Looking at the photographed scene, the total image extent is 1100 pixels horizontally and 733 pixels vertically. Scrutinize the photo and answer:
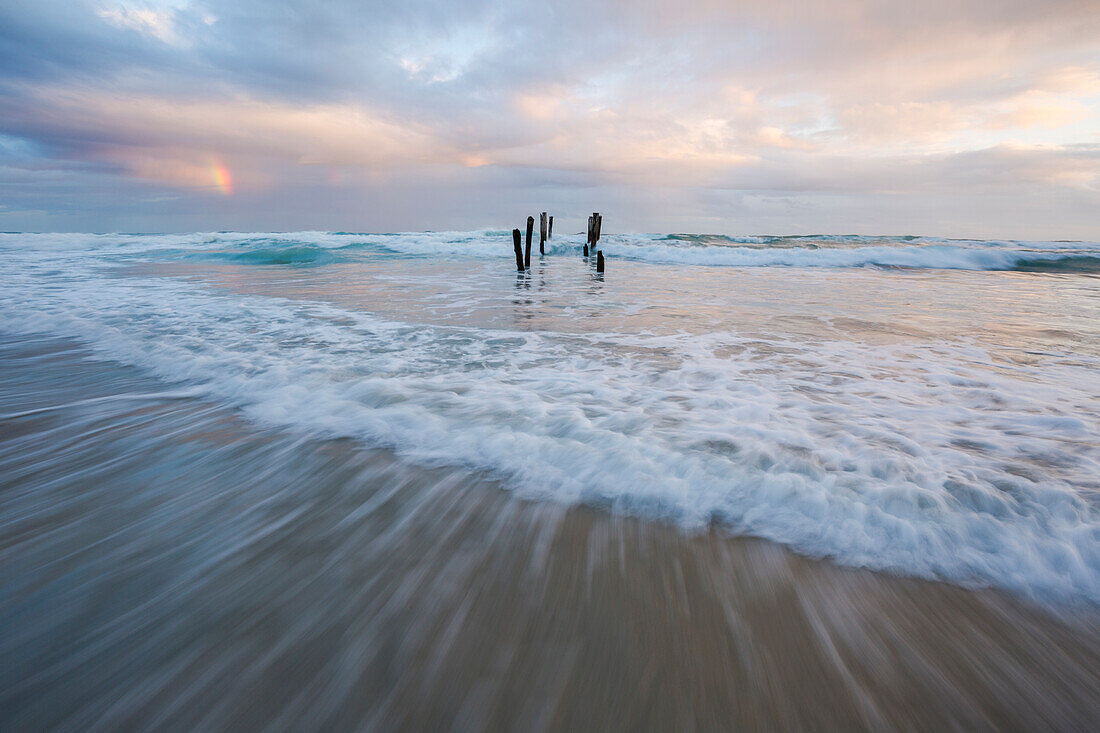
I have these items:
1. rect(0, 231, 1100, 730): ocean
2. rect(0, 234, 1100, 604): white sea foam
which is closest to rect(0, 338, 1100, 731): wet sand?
rect(0, 231, 1100, 730): ocean

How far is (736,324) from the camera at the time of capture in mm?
7273

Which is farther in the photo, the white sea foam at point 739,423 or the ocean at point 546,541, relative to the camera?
the white sea foam at point 739,423

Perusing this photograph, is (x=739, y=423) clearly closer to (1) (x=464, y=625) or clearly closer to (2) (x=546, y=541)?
(2) (x=546, y=541)

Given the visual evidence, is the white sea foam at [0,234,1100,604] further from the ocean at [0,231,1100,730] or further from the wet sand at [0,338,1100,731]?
the wet sand at [0,338,1100,731]

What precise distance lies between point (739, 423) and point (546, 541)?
1.83 meters

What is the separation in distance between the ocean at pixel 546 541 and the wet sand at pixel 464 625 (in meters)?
0.01

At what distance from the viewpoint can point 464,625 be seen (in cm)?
164

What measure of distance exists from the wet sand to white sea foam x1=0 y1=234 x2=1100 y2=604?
0.27m

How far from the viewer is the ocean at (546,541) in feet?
4.60

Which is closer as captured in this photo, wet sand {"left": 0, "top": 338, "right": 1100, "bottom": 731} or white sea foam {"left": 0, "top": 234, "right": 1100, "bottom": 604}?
wet sand {"left": 0, "top": 338, "right": 1100, "bottom": 731}

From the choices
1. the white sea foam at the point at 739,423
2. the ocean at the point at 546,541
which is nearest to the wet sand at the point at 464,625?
the ocean at the point at 546,541

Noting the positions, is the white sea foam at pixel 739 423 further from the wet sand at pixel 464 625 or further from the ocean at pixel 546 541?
the wet sand at pixel 464 625

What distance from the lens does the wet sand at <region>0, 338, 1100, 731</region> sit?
134 cm

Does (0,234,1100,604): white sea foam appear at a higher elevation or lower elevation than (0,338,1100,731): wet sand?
higher
